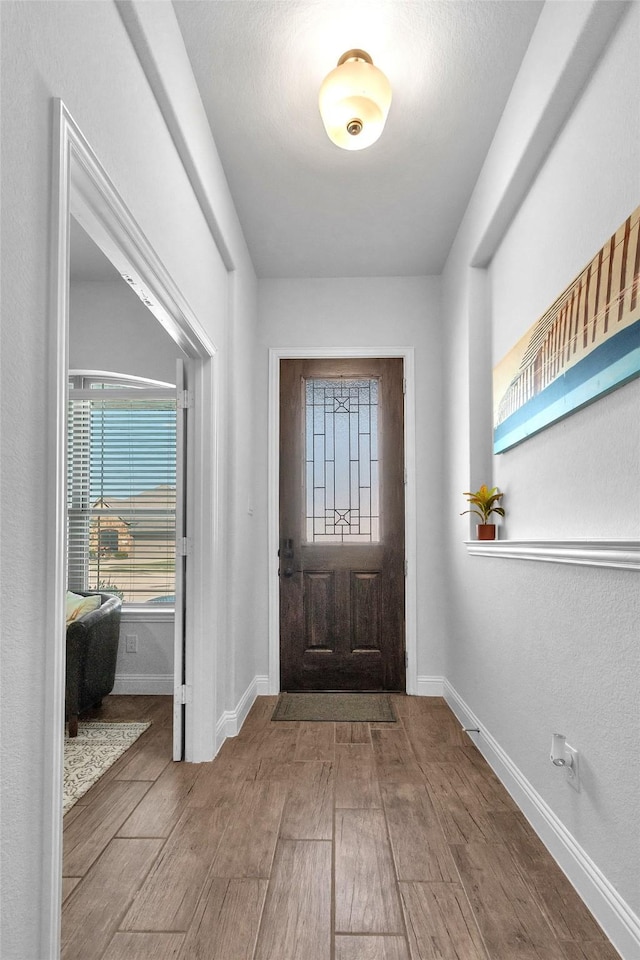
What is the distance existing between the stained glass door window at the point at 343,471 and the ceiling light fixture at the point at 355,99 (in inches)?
83.3

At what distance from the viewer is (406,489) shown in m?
4.36

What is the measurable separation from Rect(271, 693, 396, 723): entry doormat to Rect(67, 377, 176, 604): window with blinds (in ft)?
3.41

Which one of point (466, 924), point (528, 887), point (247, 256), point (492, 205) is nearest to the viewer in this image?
point (466, 924)

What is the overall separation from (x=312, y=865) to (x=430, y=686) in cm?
233

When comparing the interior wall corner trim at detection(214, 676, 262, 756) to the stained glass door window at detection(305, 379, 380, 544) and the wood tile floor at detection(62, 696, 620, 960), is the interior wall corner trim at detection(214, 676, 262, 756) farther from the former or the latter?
the stained glass door window at detection(305, 379, 380, 544)

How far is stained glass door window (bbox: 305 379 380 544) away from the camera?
4391 mm

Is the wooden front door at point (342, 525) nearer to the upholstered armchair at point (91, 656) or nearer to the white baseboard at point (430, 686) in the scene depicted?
the white baseboard at point (430, 686)

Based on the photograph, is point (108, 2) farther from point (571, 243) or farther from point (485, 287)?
point (485, 287)

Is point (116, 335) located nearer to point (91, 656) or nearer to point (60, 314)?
point (91, 656)

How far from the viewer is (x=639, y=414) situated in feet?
5.28

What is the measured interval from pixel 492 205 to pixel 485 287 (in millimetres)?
587

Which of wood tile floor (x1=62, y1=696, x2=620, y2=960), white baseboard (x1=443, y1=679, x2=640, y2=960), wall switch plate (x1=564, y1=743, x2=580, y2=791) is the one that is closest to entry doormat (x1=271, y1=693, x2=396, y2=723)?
wood tile floor (x1=62, y1=696, x2=620, y2=960)

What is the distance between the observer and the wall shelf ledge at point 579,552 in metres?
1.55

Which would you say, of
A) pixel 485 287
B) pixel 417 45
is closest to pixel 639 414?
pixel 417 45
